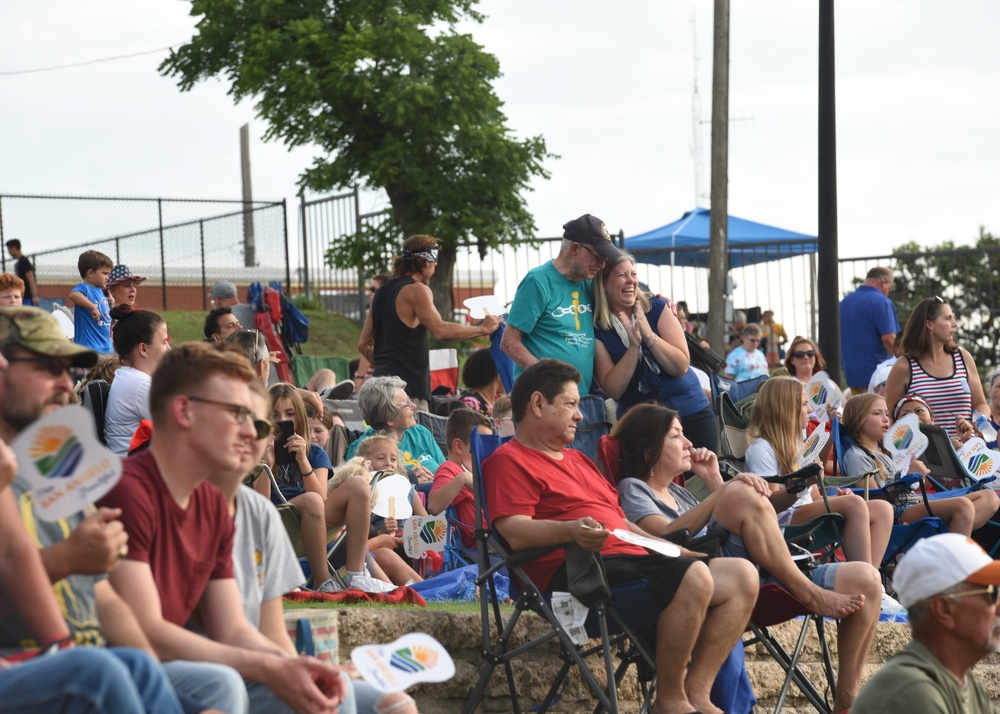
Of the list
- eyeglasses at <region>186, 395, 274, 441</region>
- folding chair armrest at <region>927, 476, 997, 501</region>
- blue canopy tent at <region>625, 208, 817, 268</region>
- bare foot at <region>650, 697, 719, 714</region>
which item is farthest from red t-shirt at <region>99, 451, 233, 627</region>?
blue canopy tent at <region>625, 208, 817, 268</region>

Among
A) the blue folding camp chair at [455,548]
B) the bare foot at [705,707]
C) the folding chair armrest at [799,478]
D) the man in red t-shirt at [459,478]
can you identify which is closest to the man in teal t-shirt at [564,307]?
the man in red t-shirt at [459,478]

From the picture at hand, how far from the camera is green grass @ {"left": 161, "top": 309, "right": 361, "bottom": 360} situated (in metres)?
16.9

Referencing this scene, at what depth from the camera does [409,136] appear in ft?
63.8

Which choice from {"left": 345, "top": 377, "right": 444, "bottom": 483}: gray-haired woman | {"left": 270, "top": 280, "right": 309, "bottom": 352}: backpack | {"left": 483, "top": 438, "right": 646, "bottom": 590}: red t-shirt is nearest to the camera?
{"left": 483, "top": 438, "right": 646, "bottom": 590}: red t-shirt

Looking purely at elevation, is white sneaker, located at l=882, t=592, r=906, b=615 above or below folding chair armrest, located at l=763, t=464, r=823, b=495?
below

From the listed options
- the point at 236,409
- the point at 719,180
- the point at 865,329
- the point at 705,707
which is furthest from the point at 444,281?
the point at 236,409

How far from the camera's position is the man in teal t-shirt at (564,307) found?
21.5ft

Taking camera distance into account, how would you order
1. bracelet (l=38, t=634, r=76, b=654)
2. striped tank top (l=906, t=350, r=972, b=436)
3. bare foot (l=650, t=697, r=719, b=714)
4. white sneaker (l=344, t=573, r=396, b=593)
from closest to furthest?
bracelet (l=38, t=634, r=76, b=654) < bare foot (l=650, t=697, r=719, b=714) < white sneaker (l=344, t=573, r=396, b=593) < striped tank top (l=906, t=350, r=972, b=436)

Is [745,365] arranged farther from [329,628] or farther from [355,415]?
[329,628]

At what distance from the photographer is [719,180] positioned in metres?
15.1

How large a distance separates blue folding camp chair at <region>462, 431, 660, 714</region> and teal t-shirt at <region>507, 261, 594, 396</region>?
4.14ft

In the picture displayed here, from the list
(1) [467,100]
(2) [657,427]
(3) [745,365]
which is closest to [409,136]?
(1) [467,100]

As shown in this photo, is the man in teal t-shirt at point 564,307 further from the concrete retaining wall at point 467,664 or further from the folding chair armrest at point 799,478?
the concrete retaining wall at point 467,664

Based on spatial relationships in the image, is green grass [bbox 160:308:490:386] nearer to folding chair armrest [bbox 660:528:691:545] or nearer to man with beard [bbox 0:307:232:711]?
folding chair armrest [bbox 660:528:691:545]
